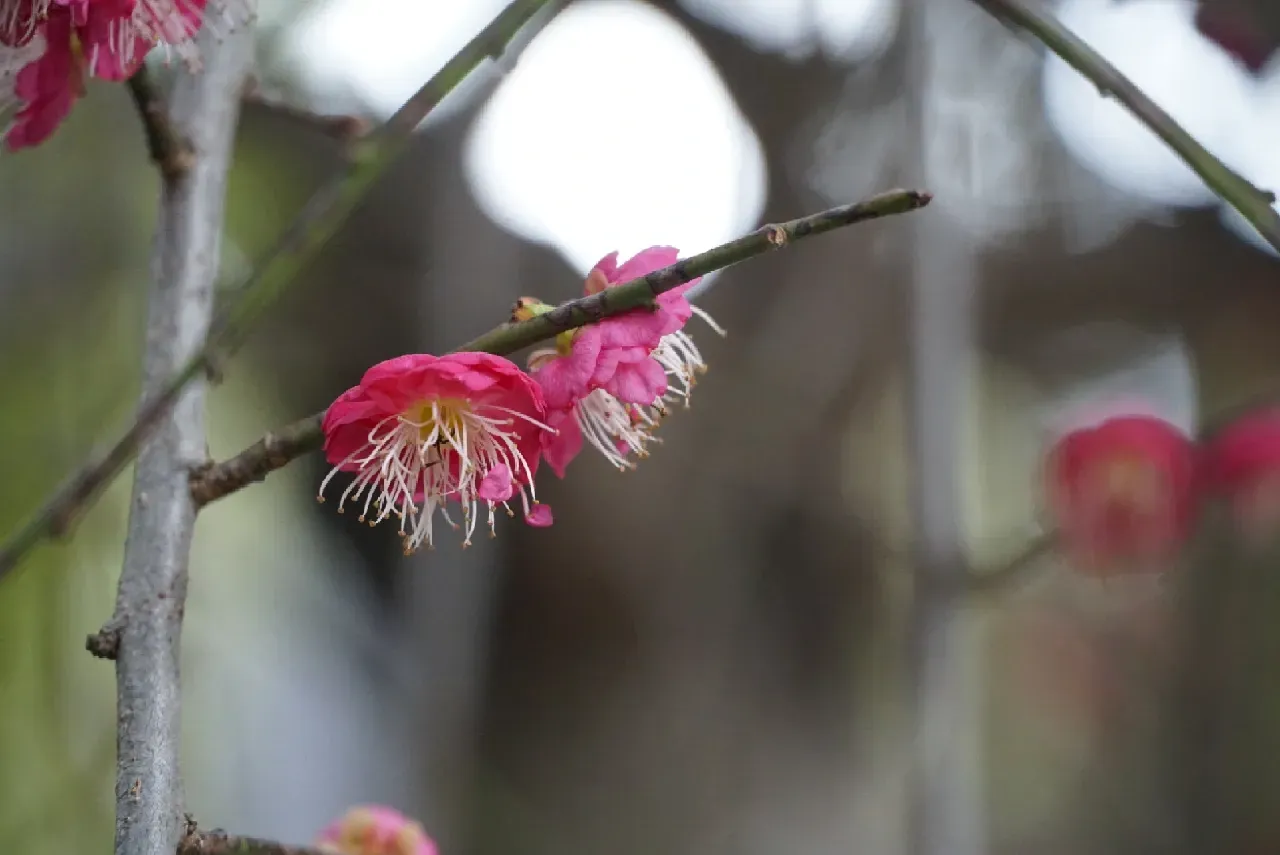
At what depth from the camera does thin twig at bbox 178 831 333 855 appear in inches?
9.6

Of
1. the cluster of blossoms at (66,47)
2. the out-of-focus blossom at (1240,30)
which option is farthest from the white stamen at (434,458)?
the out-of-focus blossom at (1240,30)

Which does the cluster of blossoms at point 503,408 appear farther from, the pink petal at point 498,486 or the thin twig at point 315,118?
the thin twig at point 315,118

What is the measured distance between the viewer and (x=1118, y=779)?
156 centimetres

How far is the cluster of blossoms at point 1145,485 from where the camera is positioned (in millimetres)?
889

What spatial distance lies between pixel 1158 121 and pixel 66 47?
11.0 inches

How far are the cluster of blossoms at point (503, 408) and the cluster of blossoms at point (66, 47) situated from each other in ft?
0.38

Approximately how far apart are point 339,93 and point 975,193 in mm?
789

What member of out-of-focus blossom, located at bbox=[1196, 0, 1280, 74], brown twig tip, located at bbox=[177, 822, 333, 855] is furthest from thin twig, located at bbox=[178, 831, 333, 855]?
out-of-focus blossom, located at bbox=[1196, 0, 1280, 74]

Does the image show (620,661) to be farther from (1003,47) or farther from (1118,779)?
(1003,47)

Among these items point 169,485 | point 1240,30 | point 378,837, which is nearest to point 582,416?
point 169,485

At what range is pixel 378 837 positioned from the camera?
1.43 feet

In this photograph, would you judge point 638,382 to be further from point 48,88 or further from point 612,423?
point 48,88

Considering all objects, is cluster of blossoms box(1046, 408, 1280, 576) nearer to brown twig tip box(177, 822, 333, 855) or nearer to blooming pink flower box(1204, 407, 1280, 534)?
blooming pink flower box(1204, 407, 1280, 534)

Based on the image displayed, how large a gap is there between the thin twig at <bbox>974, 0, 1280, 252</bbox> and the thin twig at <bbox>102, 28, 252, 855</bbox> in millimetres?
230
